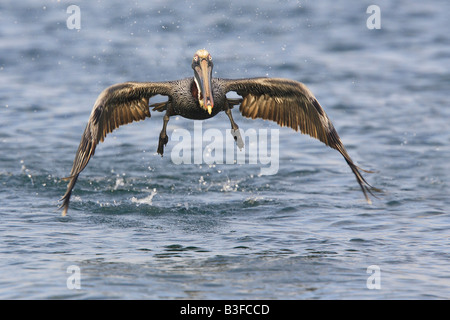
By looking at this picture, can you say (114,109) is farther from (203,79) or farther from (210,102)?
(210,102)

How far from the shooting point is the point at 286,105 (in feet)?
36.9

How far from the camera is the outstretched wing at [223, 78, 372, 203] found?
10.6 meters

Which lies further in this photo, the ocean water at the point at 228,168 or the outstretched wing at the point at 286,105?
the outstretched wing at the point at 286,105

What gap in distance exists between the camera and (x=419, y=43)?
2456 centimetres

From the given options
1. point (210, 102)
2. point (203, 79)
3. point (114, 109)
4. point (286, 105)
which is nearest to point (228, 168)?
point (286, 105)

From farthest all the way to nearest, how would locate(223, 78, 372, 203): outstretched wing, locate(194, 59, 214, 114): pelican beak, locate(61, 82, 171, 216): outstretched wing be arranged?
locate(223, 78, 372, 203): outstretched wing, locate(194, 59, 214, 114): pelican beak, locate(61, 82, 171, 216): outstretched wing

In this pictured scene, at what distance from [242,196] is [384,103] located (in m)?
7.47

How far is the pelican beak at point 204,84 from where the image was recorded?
10055 millimetres

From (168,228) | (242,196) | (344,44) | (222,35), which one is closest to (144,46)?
(222,35)

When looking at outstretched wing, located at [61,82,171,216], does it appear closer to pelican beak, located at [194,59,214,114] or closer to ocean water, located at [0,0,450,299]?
pelican beak, located at [194,59,214,114]

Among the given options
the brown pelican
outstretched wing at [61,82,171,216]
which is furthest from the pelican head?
outstretched wing at [61,82,171,216]

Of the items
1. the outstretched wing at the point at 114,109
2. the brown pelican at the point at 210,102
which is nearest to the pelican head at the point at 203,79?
the brown pelican at the point at 210,102

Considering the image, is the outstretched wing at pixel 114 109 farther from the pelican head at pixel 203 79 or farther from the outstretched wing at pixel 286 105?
the outstretched wing at pixel 286 105

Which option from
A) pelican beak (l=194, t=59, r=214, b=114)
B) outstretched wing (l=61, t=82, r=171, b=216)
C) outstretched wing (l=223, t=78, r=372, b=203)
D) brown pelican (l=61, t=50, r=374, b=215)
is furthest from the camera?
outstretched wing (l=223, t=78, r=372, b=203)
